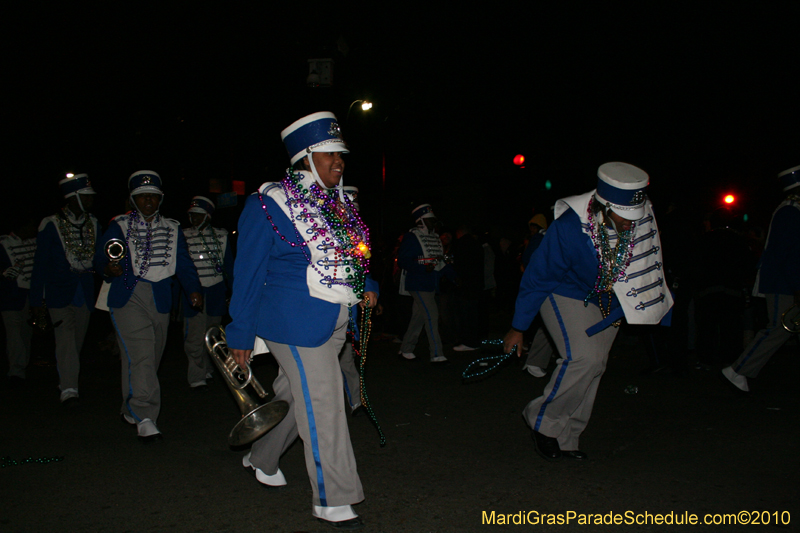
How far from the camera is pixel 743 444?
4.55 m

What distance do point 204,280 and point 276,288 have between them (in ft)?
14.0

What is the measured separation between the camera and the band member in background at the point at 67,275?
5949 millimetres

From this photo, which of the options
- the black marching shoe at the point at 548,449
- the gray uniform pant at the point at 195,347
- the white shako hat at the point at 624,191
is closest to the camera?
the white shako hat at the point at 624,191

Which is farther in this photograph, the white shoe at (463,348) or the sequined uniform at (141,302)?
the white shoe at (463,348)

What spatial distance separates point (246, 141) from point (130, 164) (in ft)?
33.3

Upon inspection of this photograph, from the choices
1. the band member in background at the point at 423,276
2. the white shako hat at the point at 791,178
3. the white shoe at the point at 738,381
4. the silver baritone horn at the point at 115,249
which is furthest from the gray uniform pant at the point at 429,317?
the white shako hat at the point at 791,178

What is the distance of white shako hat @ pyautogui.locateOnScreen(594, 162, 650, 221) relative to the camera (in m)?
3.84

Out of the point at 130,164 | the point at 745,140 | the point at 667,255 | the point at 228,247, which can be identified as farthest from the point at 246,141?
the point at 667,255

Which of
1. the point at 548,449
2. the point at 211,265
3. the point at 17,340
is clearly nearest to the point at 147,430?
the point at 211,265

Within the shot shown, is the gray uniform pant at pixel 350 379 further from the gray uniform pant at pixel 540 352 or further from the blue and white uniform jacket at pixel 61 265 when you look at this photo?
the blue and white uniform jacket at pixel 61 265

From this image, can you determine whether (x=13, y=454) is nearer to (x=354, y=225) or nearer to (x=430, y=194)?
(x=354, y=225)

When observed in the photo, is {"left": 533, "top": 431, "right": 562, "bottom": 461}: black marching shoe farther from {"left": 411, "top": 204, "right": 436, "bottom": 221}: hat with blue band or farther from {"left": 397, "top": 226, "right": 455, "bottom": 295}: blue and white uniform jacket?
{"left": 411, "top": 204, "right": 436, "bottom": 221}: hat with blue band

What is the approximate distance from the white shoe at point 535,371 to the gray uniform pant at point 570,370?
9.58ft

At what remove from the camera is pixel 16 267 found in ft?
24.7
